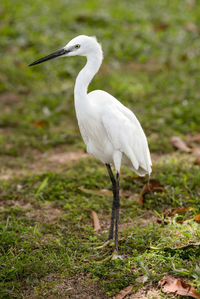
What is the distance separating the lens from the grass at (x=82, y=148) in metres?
3.32

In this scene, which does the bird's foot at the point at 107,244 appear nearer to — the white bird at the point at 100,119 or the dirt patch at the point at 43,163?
the white bird at the point at 100,119

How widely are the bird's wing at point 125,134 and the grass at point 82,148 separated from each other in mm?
648

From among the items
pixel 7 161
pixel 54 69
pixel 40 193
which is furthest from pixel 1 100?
pixel 40 193

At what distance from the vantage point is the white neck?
11.4 feet

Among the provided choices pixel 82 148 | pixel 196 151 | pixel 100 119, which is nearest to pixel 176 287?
pixel 100 119

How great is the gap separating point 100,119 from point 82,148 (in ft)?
6.56

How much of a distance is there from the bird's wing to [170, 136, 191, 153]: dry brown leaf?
63.0 inches

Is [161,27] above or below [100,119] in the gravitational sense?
above

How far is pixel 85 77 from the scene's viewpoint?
351 centimetres

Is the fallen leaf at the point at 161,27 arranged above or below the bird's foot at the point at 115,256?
above

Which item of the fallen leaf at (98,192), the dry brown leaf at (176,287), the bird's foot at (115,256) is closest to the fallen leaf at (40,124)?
the fallen leaf at (98,192)

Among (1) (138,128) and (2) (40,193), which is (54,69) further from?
(1) (138,128)

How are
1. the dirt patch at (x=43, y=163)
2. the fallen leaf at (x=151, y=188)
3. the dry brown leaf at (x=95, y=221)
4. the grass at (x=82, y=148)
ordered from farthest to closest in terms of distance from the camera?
1. the dirt patch at (x=43, y=163)
2. the fallen leaf at (x=151, y=188)
3. the dry brown leaf at (x=95, y=221)
4. the grass at (x=82, y=148)

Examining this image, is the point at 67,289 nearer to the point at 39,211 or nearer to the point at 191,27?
the point at 39,211
